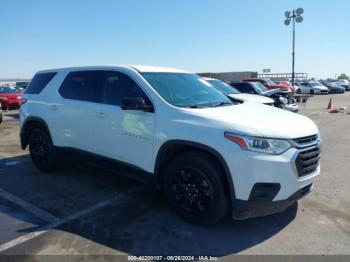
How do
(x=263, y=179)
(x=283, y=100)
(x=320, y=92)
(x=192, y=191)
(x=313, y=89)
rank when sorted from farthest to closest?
(x=320, y=92) → (x=313, y=89) → (x=283, y=100) → (x=192, y=191) → (x=263, y=179)

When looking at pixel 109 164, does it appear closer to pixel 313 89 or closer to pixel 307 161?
pixel 307 161

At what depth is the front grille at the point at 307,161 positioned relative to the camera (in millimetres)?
3652

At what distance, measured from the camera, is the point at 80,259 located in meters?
3.32

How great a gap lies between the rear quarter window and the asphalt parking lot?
1.64m

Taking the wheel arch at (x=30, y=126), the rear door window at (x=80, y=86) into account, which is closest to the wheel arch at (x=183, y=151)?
the rear door window at (x=80, y=86)

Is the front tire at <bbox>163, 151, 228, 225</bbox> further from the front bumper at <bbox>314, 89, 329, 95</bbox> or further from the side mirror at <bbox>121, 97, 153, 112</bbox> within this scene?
the front bumper at <bbox>314, 89, 329, 95</bbox>

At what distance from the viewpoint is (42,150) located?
6.20 meters

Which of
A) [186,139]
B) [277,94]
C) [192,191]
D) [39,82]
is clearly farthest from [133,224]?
[277,94]

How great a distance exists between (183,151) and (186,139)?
280 mm

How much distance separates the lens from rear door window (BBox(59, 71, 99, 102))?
524 cm

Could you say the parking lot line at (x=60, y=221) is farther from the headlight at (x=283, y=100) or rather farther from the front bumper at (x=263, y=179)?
the headlight at (x=283, y=100)

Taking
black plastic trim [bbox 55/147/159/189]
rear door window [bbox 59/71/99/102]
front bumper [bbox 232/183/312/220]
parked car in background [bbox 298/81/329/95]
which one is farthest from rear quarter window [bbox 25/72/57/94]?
parked car in background [bbox 298/81/329/95]

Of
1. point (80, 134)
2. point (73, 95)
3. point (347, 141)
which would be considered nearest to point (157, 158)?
point (80, 134)

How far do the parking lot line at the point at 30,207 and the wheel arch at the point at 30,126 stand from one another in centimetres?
130
